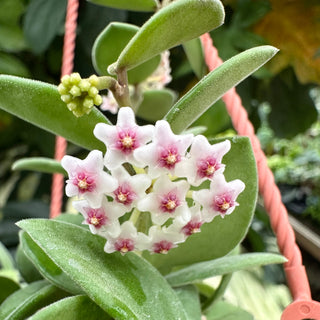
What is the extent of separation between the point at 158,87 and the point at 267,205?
0.29 m

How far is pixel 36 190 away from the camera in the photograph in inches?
56.3

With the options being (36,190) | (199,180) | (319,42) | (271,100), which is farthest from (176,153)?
(36,190)

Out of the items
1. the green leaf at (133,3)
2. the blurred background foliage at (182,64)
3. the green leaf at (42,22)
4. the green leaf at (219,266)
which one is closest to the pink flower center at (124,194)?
the green leaf at (219,266)

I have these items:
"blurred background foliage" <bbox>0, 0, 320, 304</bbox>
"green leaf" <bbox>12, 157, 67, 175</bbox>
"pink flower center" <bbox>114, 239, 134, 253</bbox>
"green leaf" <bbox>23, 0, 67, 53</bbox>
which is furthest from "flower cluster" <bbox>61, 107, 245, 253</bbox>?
"green leaf" <bbox>23, 0, 67, 53</bbox>

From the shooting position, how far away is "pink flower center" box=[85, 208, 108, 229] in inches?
13.4

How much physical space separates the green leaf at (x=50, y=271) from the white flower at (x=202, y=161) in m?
0.13

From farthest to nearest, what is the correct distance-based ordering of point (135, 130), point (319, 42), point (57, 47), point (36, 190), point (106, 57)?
point (36, 190), point (57, 47), point (319, 42), point (106, 57), point (135, 130)

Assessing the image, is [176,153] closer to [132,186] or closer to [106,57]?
[132,186]

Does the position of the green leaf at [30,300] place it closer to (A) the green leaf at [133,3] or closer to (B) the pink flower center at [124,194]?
(B) the pink flower center at [124,194]

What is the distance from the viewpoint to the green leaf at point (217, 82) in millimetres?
334

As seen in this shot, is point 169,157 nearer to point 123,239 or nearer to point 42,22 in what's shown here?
point 123,239

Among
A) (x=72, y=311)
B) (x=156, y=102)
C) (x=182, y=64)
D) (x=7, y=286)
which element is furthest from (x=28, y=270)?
(x=182, y=64)

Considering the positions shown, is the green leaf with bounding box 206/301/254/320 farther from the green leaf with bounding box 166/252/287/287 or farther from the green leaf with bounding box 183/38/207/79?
the green leaf with bounding box 183/38/207/79

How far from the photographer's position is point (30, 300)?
0.39 metres
